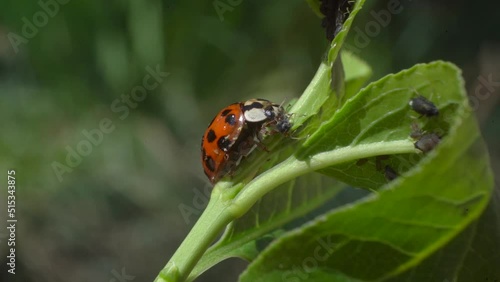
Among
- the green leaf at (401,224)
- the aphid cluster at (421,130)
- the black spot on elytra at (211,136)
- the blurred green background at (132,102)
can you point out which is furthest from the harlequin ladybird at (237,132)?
the blurred green background at (132,102)

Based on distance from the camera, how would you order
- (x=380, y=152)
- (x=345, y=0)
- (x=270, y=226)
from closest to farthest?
(x=380, y=152) < (x=345, y=0) < (x=270, y=226)

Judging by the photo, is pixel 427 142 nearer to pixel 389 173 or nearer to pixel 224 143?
pixel 389 173

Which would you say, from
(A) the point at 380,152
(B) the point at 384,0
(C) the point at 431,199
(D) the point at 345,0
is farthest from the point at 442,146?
(B) the point at 384,0

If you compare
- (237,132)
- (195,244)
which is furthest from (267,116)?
(195,244)

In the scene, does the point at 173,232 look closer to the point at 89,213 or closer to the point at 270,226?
the point at 89,213

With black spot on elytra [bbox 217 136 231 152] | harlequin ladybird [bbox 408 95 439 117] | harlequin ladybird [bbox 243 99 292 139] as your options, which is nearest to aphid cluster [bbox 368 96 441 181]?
harlequin ladybird [bbox 408 95 439 117]

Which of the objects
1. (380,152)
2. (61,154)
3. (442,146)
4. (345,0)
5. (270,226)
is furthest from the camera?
(61,154)
